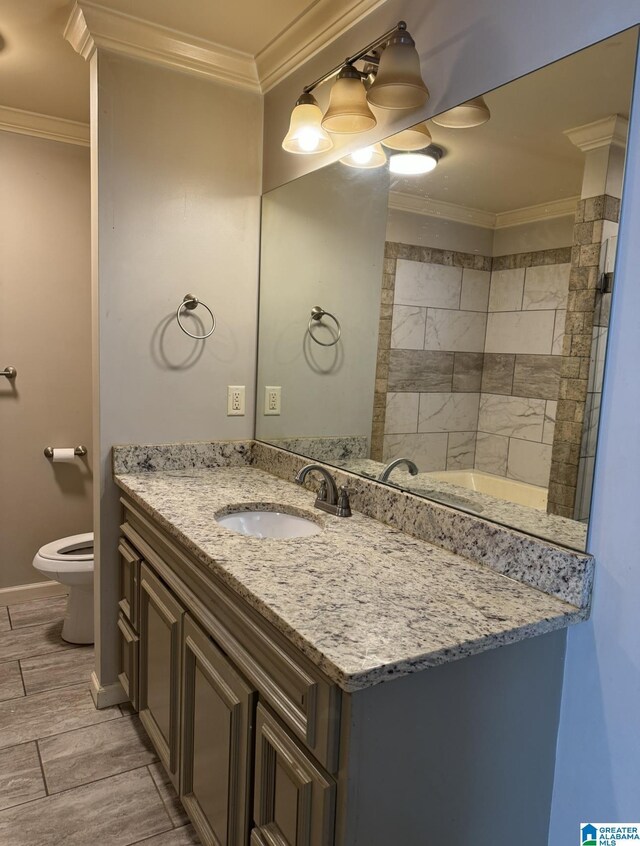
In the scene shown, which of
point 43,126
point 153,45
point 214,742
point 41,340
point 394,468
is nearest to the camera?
point 214,742

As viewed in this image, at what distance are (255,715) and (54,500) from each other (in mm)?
2230

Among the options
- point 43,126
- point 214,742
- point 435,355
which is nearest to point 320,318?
point 435,355

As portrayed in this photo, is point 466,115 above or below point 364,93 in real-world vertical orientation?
below

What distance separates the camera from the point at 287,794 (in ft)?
3.50

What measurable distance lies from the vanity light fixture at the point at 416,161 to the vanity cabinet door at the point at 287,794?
134 centimetres

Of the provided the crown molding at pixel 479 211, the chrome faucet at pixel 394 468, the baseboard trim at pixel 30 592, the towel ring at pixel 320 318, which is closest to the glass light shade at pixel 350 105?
the crown molding at pixel 479 211

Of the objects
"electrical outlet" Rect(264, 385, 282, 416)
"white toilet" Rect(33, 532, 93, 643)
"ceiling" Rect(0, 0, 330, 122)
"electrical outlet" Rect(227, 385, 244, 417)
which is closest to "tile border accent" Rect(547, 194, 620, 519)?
"ceiling" Rect(0, 0, 330, 122)

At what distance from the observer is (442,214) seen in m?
1.52

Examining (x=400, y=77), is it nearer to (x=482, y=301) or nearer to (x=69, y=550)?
(x=482, y=301)

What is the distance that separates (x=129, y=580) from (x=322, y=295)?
117 centimetres

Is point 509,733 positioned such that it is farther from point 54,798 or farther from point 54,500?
point 54,500

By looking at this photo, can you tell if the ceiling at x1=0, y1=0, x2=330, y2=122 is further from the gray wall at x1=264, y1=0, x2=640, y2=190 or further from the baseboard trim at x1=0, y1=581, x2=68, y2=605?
the baseboard trim at x1=0, y1=581, x2=68, y2=605

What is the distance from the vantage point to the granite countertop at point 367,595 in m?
0.94
